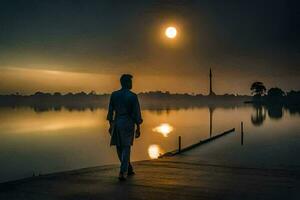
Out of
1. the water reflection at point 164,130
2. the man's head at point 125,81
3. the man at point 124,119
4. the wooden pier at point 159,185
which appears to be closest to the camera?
the wooden pier at point 159,185

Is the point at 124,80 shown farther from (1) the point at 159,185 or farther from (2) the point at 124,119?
(1) the point at 159,185

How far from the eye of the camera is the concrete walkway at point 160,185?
6.52 meters

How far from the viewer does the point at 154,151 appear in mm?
41344

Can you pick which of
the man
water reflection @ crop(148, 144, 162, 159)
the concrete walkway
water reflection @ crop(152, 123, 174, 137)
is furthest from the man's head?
water reflection @ crop(152, 123, 174, 137)

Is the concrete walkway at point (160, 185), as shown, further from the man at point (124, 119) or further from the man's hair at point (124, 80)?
the man's hair at point (124, 80)

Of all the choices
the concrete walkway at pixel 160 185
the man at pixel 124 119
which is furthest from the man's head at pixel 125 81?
the concrete walkway at pixel 160 185

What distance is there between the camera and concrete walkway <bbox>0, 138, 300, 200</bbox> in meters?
6.52

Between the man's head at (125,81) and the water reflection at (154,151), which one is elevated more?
the man's head at (125,81)

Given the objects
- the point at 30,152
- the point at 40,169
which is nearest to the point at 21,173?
the point at 40,169

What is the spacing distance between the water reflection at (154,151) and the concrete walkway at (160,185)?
28.2m

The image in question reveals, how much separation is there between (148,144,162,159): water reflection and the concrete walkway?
28205 millimetres

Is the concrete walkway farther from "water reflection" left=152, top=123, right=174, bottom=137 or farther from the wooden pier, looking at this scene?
"water reflection" left=152, top=123, right=174, bottom=137

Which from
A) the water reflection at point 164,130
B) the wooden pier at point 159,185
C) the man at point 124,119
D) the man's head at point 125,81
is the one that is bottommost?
the water reflection at point 164,130

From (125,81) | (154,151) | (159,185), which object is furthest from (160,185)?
(154,151)
